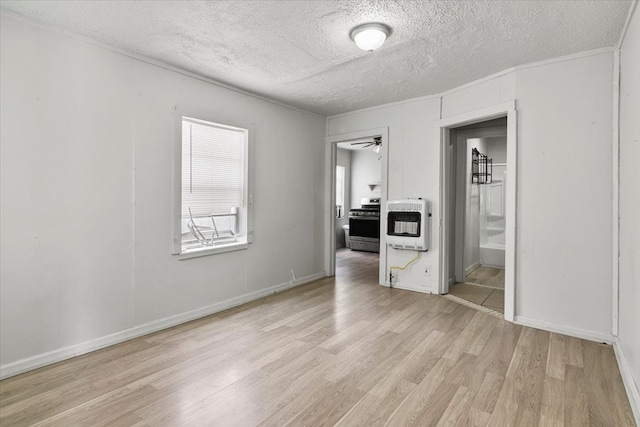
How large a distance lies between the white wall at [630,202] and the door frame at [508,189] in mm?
811

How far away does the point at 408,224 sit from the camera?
4.39 metres

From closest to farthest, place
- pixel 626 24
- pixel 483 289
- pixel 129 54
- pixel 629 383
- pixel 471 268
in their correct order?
pixel 629 383, pixel 626 24, pixel 129 54, pixel 483 289, pixel 471 268

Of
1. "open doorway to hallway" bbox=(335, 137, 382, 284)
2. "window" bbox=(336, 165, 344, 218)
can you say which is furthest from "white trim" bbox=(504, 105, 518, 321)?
"window" bbox=(336, 165, 344, 218)

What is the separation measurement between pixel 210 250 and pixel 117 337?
3.81ft

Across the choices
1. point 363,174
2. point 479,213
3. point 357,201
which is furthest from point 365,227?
point 479,213

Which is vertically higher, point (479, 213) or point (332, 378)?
point (479, 213)

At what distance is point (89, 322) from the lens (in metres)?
2.77

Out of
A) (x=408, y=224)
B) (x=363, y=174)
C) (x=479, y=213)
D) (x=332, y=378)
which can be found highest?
(x=363, y=174)

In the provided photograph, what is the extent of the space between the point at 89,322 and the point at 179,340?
722 millimetres

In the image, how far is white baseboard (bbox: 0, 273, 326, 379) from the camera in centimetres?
242

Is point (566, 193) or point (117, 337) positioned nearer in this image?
point (117, 337)

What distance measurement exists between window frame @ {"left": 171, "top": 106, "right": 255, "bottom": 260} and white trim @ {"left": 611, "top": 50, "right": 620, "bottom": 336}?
11.7 ft

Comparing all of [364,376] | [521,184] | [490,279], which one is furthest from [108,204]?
[490,279]

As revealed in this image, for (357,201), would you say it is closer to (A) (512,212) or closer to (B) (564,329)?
(A) (512,212)
